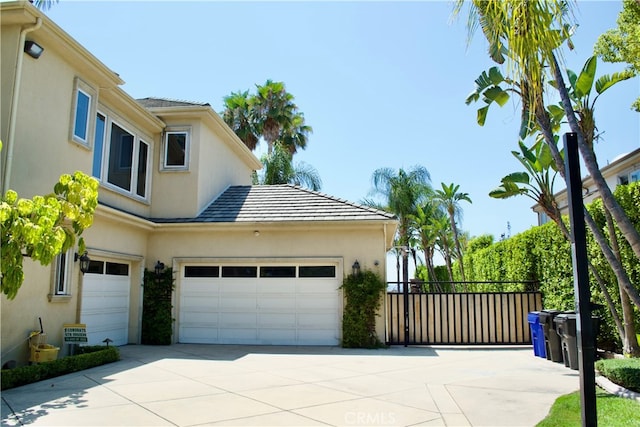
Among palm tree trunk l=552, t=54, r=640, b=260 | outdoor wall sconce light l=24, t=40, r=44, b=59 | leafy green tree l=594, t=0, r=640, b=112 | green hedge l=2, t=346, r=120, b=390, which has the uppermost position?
leafy green tree l=594, t=0, r=640, b=112

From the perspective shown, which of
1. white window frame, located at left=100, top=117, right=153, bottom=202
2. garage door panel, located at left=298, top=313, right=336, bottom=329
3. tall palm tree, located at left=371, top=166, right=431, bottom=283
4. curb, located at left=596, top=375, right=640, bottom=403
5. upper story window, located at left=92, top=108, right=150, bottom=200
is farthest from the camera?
tall palm tree, located at left=371, top=166, right=431, bottom=283

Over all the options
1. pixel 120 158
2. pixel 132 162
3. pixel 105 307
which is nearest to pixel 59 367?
pixel 105 307

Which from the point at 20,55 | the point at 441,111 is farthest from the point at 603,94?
the point at 20,55

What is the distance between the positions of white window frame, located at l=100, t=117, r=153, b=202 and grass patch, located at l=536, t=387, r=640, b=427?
10.9 meters

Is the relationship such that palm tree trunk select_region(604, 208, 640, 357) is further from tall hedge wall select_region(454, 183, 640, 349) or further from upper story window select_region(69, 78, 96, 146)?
upper story window select_region(69, 78, 96, 146)

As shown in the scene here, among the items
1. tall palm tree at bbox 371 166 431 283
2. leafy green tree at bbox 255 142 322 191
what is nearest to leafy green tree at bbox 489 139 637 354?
leafy green tree at bbox 255 142 322 191

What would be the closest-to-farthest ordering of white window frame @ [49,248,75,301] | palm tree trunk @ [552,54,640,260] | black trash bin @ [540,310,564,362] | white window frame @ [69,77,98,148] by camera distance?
palm tree trunk @ [552,54,640,260] < white window frame @ [49,248,75,301] < white window frame @ [69,77,98,148] < black trash bin @ [540,310,564,362]

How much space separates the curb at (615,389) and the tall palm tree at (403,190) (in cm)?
2393

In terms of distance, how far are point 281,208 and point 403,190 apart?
19.0m

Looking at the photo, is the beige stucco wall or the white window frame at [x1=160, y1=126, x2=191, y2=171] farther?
→ the white window frame at [x1=160, y1=126, x2=191, y2=171]

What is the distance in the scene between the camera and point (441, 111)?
42.0ft

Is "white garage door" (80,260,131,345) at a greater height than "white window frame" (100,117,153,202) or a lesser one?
lesser

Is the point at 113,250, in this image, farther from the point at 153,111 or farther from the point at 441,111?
the point at 441,111

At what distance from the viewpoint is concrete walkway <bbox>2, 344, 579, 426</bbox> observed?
5.82 m
